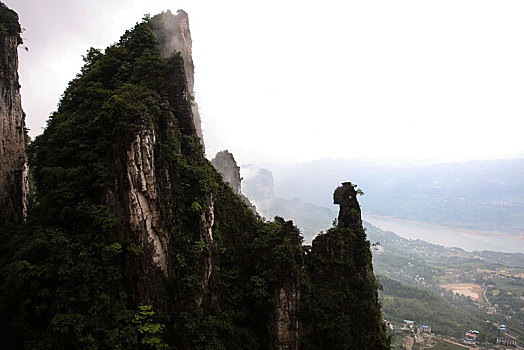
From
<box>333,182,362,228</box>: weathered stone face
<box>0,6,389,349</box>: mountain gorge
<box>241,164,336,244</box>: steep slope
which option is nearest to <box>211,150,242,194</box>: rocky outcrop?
<box>0,6,389,349</box>: mountain gorge

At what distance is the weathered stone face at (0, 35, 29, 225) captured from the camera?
22.8 meters

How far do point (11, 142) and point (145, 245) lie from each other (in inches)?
718

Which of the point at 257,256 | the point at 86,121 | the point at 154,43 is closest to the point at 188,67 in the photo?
the point at 154,43

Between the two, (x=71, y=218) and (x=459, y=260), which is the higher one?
(x=71, y=218)

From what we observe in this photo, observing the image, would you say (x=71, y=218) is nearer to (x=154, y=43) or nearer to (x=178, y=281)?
(x=178, y=281)

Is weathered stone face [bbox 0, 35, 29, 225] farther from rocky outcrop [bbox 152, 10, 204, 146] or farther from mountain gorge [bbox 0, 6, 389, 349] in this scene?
rocky outcrop [bbox 152, 10, 204, 146]

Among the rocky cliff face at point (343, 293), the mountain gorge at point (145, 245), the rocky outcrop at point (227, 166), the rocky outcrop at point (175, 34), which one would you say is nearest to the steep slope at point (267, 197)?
the rocky outcrop at point (227, 166)

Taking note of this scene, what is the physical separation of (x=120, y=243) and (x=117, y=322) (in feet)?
12.0

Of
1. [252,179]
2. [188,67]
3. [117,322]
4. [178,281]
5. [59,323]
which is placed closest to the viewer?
[59,323]

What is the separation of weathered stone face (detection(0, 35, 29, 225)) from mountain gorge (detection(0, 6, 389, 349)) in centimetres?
15

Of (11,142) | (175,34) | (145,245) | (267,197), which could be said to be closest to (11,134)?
(11,142)

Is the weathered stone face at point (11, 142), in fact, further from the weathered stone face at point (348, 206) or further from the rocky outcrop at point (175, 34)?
the weathered stone face at point (348, 206)

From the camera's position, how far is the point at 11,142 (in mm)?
23891

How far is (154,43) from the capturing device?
24.9 meters
